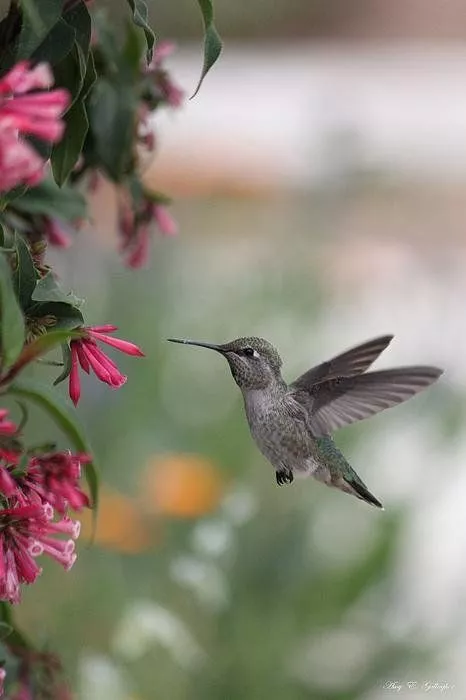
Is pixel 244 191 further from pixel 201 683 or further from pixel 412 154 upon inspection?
pixel 201 683

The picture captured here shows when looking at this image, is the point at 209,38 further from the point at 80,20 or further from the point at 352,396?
the point at 352,396

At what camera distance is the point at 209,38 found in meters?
0.90

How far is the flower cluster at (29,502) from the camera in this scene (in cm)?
76

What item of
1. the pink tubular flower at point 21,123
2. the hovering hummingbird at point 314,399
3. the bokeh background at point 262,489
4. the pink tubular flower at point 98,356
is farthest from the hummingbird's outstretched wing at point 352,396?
the bokeh background at point 262,489

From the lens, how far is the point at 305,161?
505 cm

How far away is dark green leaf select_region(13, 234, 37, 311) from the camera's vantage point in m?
0.82

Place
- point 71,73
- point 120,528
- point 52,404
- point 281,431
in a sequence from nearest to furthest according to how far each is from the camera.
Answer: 1. point 52,404
2. point 71,73
3. point 281,431
4. point 120,528

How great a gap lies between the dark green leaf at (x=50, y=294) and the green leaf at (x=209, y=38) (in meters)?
0.17

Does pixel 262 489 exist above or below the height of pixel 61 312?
below

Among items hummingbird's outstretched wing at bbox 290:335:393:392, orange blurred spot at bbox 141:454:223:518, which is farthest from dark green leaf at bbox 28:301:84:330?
orange blurred spot at bbox 141:454:223:518

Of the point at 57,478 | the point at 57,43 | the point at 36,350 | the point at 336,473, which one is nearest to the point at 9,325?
the point at 36,350

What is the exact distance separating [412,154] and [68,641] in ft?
13.8

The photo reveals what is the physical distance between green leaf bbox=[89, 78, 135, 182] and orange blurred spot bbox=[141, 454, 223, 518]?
1.27m

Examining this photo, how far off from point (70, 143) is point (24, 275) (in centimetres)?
17
